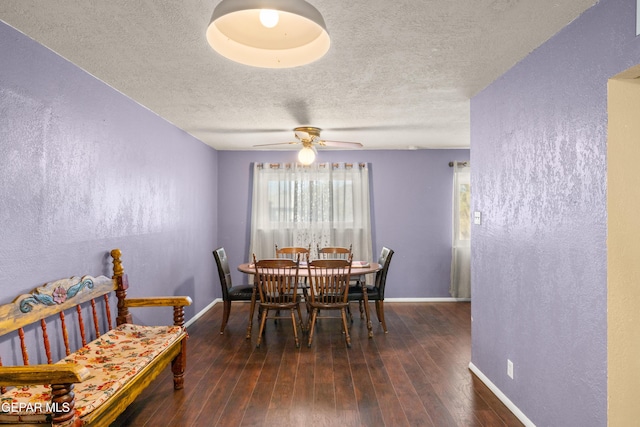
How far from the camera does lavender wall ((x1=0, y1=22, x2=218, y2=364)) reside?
2.05 meters

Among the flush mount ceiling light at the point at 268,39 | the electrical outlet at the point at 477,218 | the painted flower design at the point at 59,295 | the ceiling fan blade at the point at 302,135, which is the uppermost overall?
the ceiling fan blade at the point at 302,135

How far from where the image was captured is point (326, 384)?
9.64 ft

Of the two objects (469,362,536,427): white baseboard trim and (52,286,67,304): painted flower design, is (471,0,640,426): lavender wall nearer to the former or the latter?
(469,362,536,427): white baseboard trim

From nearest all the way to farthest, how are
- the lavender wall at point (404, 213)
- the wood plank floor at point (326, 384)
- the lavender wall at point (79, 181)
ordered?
1. the lavender wall at point (79, 181)
2. the wood plank floor at point (326, 384)
3. the lavender wall at point (404, 213)

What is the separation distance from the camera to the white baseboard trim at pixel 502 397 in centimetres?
236

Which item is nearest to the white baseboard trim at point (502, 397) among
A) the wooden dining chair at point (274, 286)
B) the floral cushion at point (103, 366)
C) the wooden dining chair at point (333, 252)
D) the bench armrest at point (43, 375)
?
the wooden dining chair at point (274, 286)

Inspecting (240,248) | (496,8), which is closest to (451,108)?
(496,8)

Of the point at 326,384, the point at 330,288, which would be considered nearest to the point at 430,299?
the point at 330,288

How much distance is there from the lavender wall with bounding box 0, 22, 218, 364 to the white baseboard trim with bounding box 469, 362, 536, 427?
2965mm

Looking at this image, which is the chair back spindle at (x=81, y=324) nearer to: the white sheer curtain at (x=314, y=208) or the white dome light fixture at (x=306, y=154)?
the white dome light fixture at (x=306, y=154)

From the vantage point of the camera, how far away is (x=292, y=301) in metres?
3.92

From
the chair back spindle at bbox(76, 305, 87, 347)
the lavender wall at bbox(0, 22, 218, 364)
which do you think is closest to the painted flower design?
the lavender wall at bbox(0, 22, 218, 364)

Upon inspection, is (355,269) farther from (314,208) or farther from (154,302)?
(154,302)

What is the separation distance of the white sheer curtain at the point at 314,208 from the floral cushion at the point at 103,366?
117 inches
